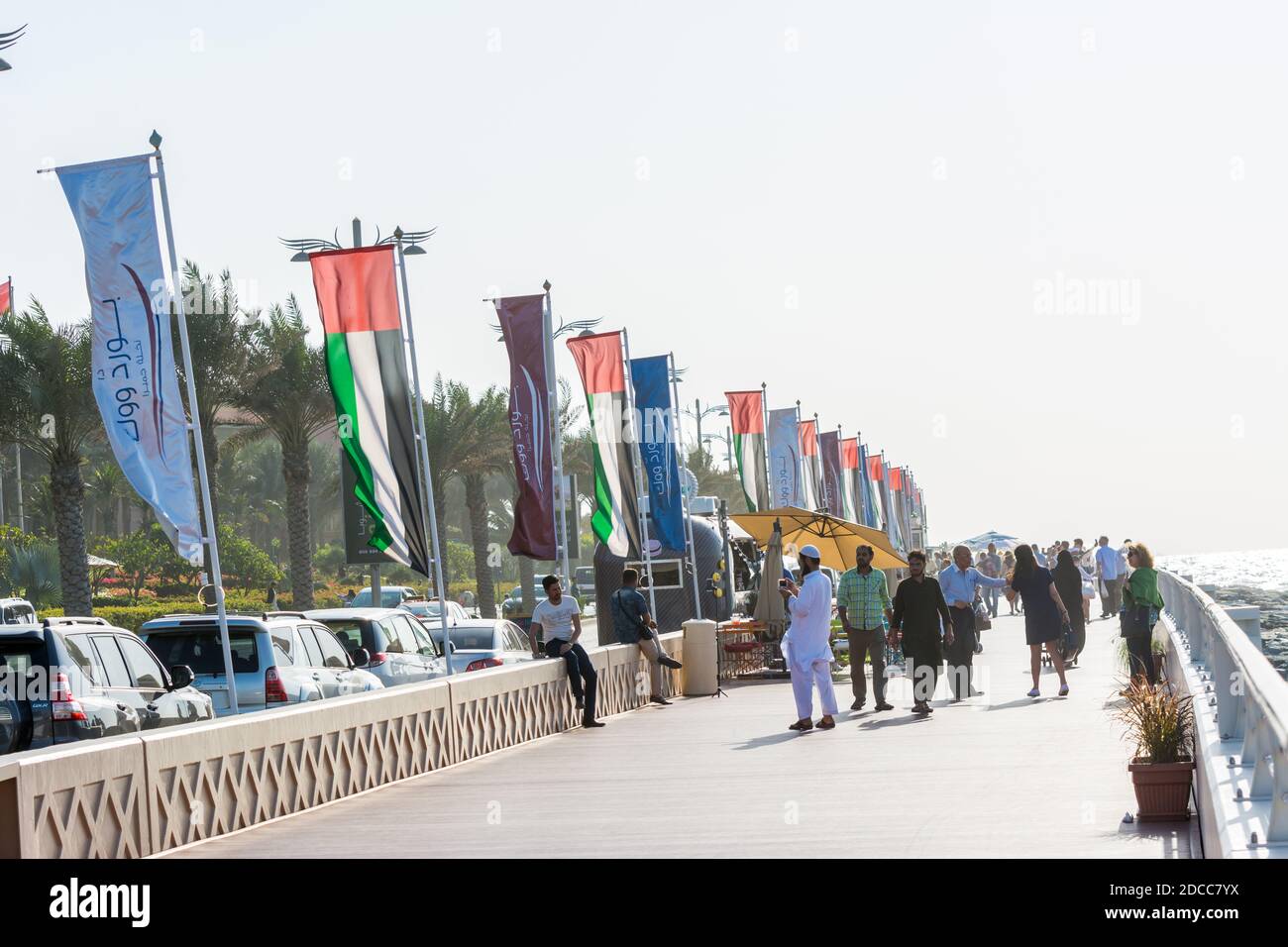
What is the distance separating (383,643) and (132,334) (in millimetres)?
6895

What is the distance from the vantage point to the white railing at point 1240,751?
254 inches

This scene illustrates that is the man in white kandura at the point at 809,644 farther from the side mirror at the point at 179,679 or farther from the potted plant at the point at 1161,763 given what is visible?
the potted plant at the point at 1161,763

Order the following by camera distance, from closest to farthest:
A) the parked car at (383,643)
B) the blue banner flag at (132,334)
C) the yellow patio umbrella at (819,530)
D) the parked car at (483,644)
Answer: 1. the blue banner flag at (132,334)
2. the parked car at (383,643)
3. the parked car at (483,644)
4. the yellow patio umbrella at (819,530)

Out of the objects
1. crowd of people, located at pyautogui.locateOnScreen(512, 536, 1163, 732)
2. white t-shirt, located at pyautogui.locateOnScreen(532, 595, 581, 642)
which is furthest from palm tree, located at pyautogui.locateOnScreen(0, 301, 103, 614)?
white t-shirt, located at pyautogui.locateOnScreen(532, 595, 581, 642)

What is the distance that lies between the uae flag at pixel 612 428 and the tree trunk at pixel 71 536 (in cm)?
1236

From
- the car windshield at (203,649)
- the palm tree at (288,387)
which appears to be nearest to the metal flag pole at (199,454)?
the car windshield at (203,649)

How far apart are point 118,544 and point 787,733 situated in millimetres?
43023

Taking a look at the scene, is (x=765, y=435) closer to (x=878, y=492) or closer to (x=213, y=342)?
(x=213, y=342)

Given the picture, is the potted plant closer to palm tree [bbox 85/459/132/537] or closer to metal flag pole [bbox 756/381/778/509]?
metal flag pole [bbox 756/381/778/509]

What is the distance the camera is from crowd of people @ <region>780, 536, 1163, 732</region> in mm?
17844

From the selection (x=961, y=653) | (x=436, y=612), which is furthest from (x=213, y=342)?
(x=961, y=653)

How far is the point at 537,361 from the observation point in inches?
902

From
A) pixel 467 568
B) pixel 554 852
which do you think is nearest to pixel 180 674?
pixel 554 852

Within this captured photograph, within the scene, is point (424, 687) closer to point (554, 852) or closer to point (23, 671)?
point (23, 671)
